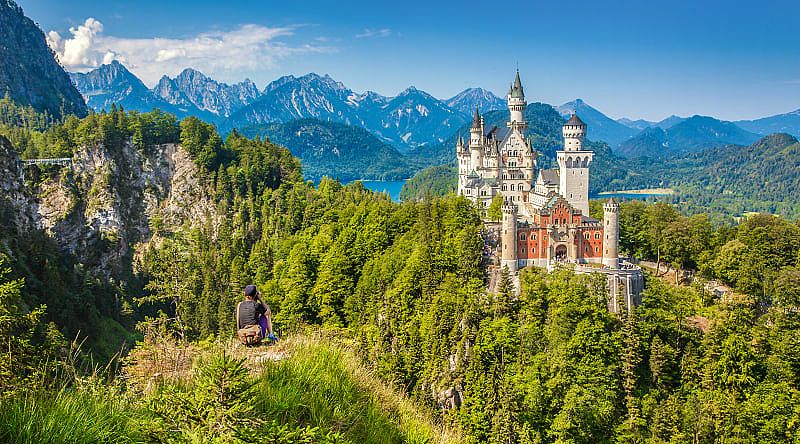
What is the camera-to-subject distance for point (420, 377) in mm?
40000

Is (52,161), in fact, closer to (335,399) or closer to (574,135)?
(574,135)

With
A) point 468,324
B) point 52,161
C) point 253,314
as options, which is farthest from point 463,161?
point 253,314

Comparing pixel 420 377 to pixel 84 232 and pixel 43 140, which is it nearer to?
pixel 84 232

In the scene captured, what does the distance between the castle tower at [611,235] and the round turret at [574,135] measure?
32.1 feet

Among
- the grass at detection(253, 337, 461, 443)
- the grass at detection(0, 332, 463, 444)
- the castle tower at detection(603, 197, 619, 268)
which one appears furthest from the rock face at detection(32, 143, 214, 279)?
the grass at detection(253, 337, 461, 443)

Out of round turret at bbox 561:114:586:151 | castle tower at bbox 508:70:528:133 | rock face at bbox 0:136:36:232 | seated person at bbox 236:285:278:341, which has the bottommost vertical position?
seated person at bbox 236:285:278:341

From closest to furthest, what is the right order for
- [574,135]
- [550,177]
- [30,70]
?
[574,135] < [550,177] < [30,70]

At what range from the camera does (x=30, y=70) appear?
157 metres

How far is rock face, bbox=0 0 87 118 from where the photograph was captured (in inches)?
5817

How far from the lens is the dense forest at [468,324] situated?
16.0m

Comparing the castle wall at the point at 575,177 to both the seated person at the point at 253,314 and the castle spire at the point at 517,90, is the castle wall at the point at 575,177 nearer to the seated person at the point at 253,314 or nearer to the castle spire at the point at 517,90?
the castle spire at the point at 517,90

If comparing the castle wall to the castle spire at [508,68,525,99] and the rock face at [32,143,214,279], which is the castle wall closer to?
the castle spire at [508,68,525,99]

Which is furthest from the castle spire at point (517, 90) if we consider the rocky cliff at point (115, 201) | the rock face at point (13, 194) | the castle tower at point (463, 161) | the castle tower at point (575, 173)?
the rock face at point (13, 194)

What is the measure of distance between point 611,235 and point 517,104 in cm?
3278
